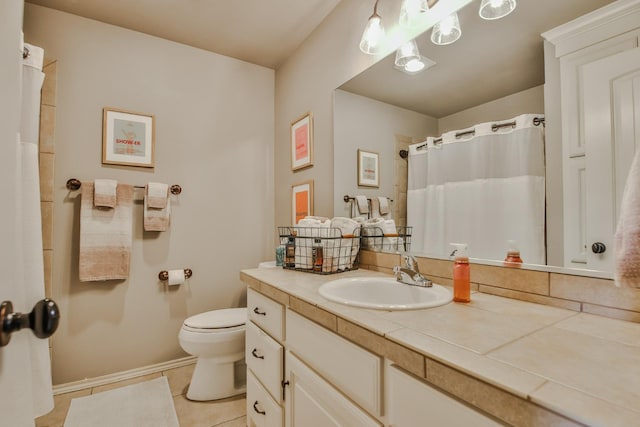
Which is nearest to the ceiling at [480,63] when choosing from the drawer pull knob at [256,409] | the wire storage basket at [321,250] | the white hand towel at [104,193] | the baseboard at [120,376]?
the wire storage basket at [321,250]

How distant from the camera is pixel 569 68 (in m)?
0.92

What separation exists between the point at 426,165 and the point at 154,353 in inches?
83.6

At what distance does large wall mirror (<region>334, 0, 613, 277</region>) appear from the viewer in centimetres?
96

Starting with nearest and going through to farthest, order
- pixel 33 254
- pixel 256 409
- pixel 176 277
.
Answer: pixel 33 254, pixel 256 409, pixel 176 277

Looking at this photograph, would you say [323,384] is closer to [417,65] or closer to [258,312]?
[258,312]

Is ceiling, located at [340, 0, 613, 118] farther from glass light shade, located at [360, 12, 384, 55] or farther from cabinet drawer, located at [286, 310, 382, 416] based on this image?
cabinet drawer, located at [286, 310, 382, 416]

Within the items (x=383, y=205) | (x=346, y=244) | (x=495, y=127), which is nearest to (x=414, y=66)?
(x=495, y=127)

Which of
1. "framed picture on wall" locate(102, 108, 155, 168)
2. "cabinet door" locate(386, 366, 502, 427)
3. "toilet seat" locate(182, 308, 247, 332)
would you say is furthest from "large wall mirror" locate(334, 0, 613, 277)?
"framed picture on wall" locate(102, 108, 155, 168)

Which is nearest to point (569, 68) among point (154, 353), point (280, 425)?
point (280, 425)

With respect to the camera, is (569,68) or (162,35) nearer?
(569,68)

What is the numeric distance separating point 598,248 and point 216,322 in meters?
1.78

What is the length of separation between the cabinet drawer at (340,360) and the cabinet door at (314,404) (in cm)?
2

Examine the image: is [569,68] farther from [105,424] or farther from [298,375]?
[105,424]

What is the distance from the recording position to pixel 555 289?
90cm
